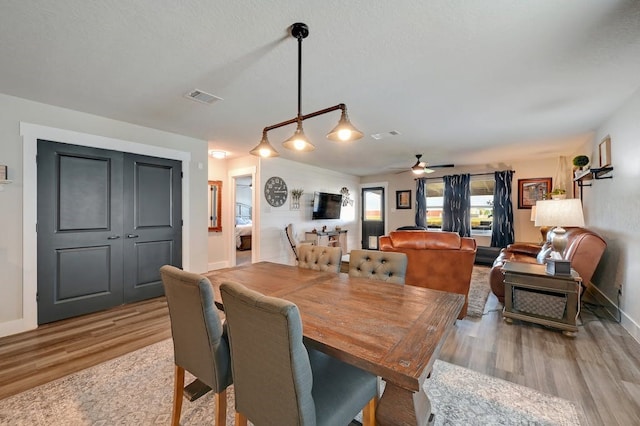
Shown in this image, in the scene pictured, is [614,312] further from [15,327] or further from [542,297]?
[15,327]

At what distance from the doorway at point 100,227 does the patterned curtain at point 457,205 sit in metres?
6.07

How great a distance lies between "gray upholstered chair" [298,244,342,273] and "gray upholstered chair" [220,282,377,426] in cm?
122

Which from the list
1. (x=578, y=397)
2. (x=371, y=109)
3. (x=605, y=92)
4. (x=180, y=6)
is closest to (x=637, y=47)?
(x=605, y=92)

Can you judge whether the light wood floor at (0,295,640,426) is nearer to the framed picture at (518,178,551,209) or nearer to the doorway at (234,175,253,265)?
the framed picture at (518,178,551,209)

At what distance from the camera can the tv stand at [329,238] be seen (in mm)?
6352

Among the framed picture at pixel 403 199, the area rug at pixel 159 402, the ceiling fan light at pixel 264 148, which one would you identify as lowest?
the area rug at pixel 159 402

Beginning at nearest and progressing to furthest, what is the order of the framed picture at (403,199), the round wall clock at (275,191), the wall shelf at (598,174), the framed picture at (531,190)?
the wall shelf at (598,174) → the round wall clock at (275,191) → the framed picture at (531,190) → the framed picture at (403,199)

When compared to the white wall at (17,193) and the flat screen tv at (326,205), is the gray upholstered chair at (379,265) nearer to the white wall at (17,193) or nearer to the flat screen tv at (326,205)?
the white wall at (17,193)

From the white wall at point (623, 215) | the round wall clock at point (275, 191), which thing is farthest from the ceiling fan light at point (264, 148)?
the white wall at point (623, 215)

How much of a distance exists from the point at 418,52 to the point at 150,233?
382 centimetres

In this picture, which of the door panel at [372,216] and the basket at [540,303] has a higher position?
the door panel at [372,216]

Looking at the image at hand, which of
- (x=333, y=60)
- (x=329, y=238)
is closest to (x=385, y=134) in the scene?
(x=333, y=60)

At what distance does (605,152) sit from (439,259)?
8.57ft

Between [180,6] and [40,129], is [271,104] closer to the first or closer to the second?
[180,6]
